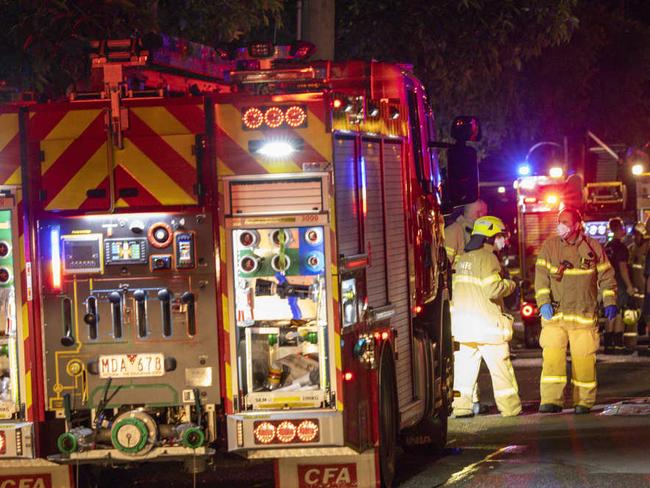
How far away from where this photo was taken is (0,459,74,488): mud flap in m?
7.89

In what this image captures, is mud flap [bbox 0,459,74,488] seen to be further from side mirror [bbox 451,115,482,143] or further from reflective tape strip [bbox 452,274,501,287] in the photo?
reflective tape strip [bbox 452,274,501,287]

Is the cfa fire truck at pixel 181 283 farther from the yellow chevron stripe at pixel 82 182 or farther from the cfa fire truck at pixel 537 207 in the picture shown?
the cfa fire truck at pixel 537 207

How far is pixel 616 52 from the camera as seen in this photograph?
34156mm

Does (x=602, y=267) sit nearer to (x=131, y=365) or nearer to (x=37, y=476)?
(x=131, y=365)

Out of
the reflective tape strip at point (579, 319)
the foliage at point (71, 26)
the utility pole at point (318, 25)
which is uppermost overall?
the utility pole at point (318, 25)

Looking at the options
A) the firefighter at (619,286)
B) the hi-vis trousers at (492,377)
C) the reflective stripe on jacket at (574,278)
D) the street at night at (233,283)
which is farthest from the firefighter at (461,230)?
the firefighter at (619,286)

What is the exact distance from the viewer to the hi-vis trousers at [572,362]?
40.5 feet

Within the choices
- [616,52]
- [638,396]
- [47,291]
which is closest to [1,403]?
[47,291]

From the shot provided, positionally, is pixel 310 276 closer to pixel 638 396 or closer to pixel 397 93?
pixel 397 93

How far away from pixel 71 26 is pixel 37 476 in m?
4.65

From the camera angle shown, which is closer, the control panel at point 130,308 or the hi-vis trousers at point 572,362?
the control panel at point 130,308

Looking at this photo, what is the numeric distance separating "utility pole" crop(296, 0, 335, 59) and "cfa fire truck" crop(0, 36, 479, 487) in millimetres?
6899

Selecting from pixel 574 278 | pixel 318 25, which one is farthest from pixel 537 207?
pixel 574 278

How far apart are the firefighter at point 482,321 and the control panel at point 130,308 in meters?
4.93
